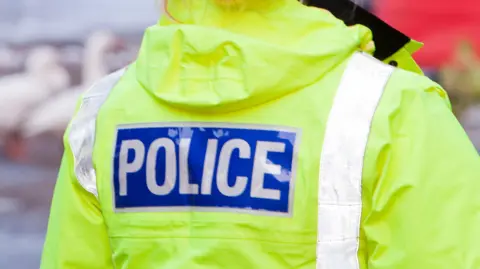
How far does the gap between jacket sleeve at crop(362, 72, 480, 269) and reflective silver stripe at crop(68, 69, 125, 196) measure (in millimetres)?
379

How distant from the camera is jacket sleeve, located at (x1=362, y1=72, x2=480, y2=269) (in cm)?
115

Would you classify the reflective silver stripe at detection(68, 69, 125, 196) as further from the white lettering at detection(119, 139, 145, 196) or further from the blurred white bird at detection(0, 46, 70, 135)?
the blurred white bird at detection(0, 46, 70, 135)

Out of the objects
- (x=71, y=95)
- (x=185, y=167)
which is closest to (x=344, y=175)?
(x=185, y=167)

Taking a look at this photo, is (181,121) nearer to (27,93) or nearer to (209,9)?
(209,9)

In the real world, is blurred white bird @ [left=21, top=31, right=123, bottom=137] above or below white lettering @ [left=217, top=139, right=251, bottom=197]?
below

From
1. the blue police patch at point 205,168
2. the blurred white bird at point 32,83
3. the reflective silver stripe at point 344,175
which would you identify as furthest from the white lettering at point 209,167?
the blurred white bird at point 32,83

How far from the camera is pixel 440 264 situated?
1.15m

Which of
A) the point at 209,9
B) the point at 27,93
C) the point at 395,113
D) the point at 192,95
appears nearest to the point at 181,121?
the point at 192,95

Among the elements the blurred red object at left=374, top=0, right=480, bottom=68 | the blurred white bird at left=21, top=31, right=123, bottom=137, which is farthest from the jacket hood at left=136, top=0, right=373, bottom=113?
the blurred white bird at left=21, top=31, right=123, bottom=137

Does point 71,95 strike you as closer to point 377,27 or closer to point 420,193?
point 377,27

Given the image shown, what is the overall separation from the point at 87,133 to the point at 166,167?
0.13 meters

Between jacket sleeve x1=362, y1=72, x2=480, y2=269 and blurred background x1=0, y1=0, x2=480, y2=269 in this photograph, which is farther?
blurred background x1=0, y1=0, x2=480, y2=269

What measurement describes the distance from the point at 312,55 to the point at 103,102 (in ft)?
1.00

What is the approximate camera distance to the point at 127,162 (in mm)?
1310
